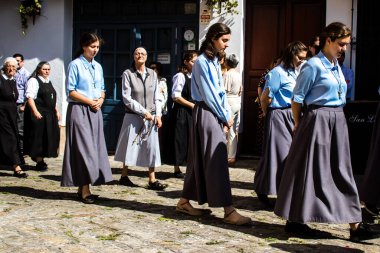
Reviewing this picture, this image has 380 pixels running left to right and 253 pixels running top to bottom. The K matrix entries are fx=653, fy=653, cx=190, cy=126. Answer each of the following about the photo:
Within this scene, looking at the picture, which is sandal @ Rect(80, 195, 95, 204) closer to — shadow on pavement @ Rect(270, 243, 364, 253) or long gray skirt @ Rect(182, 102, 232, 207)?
long gray skirt @ Rect(182, 102, 232, 207)

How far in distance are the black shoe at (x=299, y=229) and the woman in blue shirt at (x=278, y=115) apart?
4.09ft

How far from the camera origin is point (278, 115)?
7.24 m

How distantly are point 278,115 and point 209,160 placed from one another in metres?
1.29

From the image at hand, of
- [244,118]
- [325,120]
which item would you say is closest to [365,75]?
[244,118]

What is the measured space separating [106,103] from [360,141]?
529 centimetres

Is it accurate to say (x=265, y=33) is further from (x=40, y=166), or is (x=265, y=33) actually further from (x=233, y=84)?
(x=40, y=166)

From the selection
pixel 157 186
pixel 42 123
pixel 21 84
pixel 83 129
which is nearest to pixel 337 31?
pixel 83 129

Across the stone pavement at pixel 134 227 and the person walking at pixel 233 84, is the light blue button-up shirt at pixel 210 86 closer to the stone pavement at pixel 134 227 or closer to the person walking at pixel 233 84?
the stone pavement at pixel 134 227

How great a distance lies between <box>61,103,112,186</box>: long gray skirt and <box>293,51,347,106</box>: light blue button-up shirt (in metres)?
2.76

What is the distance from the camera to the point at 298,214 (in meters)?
5.61

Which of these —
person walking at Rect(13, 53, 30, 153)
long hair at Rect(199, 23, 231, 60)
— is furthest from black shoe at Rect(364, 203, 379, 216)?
person walking at Rect(13, 53, 30, 153)

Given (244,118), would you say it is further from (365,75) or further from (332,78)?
(332,78)

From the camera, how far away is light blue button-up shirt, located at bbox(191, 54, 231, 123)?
6.34 metres

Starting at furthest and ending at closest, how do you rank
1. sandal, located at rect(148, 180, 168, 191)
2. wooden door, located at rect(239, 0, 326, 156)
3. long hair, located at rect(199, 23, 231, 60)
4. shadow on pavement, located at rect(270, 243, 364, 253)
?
wooden door, located at rect(239, 0, 326, 156) → sandal, located at rect(148, 180, 168, 191) → long hair, located at rect(199, 23, 231, 60) → shadow on pavement, located at rect(270, 243, 364, 253)
